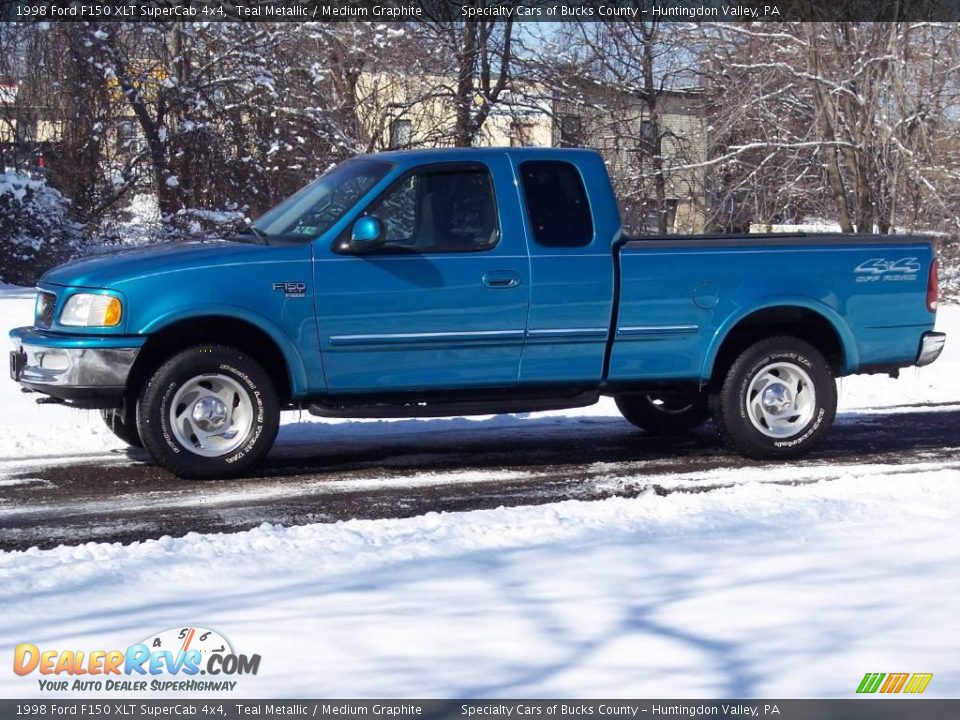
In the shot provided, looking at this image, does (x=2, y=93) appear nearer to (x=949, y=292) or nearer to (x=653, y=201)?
(x=653, y=201)

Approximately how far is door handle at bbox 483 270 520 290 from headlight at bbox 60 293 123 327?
2.21 m

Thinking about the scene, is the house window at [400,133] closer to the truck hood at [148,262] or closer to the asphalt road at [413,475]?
the asphalt road at [413,475]

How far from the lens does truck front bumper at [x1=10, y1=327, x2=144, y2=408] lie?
24.4 feet

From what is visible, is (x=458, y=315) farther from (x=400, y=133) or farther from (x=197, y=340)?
(x=400, y=133)

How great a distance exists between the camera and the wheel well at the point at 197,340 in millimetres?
7688

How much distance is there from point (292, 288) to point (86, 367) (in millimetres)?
1279

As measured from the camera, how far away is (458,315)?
7.94 meters

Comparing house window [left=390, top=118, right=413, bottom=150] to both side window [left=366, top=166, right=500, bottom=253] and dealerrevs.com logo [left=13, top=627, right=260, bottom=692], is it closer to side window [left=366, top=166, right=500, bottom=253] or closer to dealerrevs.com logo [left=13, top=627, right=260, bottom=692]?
side window [left=366, top=166, right=500, bottom=253]

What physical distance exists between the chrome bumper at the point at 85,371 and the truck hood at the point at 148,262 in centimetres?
40

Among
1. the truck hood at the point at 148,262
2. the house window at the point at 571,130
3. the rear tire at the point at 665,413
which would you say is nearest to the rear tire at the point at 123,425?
the truck hood at the point at 148,262

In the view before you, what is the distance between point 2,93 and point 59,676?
69.8ft

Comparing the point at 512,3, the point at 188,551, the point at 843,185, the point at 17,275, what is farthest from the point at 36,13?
the point at 188,551

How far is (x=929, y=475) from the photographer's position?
25.6 ft

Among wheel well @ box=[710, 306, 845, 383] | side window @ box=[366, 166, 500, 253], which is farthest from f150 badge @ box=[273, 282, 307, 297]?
wheel well @ box=[710, 306, 845, 383]
